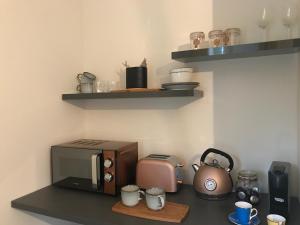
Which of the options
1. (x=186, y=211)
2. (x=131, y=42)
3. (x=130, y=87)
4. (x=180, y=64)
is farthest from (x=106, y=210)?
(x=131, y=42)

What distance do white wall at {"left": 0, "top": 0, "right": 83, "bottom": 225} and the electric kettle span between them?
0.93 meters

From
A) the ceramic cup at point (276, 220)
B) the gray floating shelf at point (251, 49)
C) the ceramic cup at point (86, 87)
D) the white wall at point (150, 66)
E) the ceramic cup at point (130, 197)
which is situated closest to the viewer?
the ceramic cup at point (276, 220)

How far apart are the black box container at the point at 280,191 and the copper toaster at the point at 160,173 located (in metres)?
0.50

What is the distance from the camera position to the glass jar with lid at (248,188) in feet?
4.26

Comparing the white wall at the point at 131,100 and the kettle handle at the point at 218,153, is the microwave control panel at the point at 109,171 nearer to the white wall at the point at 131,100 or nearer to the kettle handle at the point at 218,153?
the white wall at the point at 131,100

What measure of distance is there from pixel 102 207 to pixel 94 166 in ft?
0.76

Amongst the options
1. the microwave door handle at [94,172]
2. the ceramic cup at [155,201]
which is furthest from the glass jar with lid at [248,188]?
the microwave door handle at [94,172]

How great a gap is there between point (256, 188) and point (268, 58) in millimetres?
690

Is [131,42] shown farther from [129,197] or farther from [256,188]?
[256,188]

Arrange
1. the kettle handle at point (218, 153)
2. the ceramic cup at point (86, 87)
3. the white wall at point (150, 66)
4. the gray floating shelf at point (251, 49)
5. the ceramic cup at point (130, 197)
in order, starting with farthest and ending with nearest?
the ceramic cup at point (86, 87) < the white wall at point (150, 66) < the kettle handle at point (218, 153) < the ceramic cup at point (130, 197) < the gray floating shelf at point (251, 49)

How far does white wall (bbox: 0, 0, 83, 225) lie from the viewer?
1.35m

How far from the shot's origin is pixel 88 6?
6.17 ft

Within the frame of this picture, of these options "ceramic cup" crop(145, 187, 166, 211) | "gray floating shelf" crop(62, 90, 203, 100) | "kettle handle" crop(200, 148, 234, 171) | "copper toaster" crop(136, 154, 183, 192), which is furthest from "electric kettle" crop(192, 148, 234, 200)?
"gray floating shelf" crop(62, 90, 203, 100)

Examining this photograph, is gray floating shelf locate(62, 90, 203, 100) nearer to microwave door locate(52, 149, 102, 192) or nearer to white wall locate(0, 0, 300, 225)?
white wall locate(0, 0, 300, 225)
